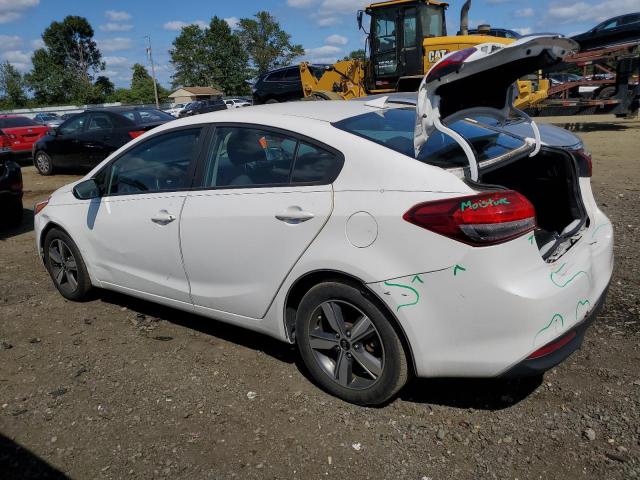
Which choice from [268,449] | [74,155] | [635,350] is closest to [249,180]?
[268,449]

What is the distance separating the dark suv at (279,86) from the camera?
20094mm

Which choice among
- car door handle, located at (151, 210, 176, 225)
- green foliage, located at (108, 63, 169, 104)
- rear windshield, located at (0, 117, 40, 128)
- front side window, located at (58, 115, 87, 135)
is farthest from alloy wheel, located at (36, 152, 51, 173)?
green foliage, located at (108, 63, 169, 104)

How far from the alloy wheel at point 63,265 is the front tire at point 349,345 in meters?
2.46

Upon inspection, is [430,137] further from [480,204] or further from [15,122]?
[15,122]

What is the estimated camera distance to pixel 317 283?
2881 millimetres

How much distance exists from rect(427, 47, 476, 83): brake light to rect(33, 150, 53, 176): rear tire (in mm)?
11998

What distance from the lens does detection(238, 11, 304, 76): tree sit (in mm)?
92750

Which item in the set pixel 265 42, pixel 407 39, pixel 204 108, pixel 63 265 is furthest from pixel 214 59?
pixel 63 265

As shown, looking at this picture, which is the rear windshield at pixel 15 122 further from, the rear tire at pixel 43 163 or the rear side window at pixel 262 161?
the rear side window at pixel 262 161

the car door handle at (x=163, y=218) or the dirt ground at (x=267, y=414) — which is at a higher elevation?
the car door handle at (x=163, y=218)

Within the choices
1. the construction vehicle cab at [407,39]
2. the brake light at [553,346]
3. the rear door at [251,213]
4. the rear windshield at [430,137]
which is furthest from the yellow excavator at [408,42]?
the brake light at [553,346]

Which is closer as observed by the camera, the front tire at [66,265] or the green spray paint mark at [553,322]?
the green spray paint mark at [553,322]

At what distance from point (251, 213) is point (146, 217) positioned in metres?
1.02

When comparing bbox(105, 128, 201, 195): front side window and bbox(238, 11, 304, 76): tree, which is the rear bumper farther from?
bbox(238, 11, 304, 76): tree
